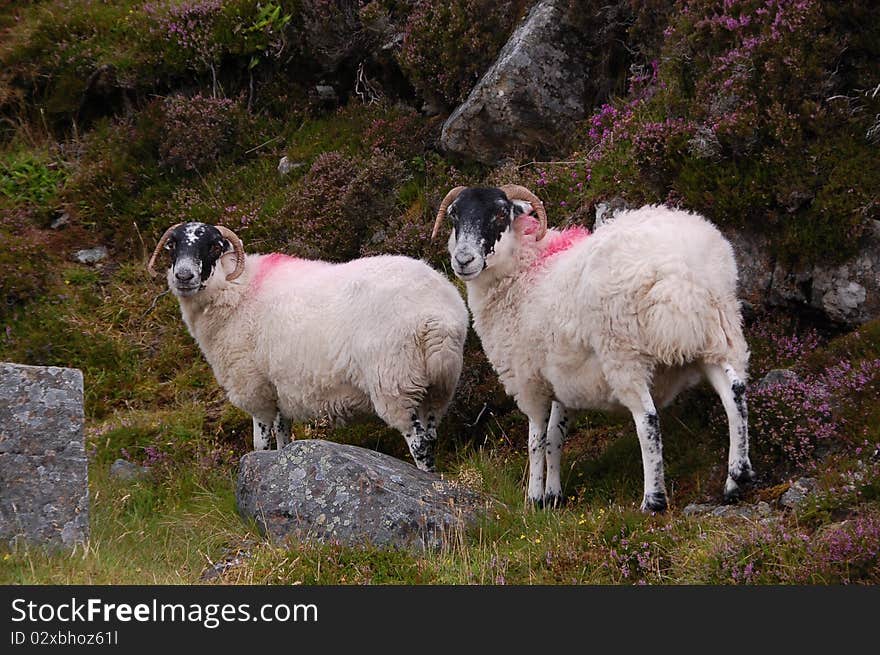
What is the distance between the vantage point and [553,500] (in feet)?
28.6

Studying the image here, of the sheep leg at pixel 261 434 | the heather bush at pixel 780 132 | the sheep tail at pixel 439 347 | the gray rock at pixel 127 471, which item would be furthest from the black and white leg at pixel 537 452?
the gray rock at pixel 127 471

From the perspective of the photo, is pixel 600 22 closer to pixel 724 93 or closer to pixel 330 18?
pixel 724 93

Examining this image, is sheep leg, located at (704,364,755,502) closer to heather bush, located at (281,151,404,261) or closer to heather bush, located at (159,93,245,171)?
heather bush, located at (281,151,404,261)

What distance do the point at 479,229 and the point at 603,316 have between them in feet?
5.09

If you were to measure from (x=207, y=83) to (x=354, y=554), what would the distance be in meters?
10.3

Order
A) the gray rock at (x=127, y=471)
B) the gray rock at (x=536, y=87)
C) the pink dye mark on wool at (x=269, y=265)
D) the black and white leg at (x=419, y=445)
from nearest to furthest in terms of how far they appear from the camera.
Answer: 1. the black and white leg at (x=419, y=445)
2. the gray rock at (x=127, y=471)
3. the pink dye mark on wool at (x=269, y=265)
4. the gray rock at (x=536, y=87)

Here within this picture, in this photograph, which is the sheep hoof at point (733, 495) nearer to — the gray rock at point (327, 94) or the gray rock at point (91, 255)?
the gray rock at point (91, 255)

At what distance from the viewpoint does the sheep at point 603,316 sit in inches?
294

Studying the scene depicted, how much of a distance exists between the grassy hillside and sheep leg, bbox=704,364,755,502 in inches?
7.6

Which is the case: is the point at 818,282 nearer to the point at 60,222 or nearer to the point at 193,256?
the point at 193,256

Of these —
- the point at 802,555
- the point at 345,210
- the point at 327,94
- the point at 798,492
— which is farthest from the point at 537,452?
the point at 327,94

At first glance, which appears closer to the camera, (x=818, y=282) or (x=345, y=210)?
(x=818, y=282)

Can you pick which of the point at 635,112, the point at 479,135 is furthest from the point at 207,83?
the point at 635,112

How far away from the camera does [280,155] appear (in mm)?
14930
